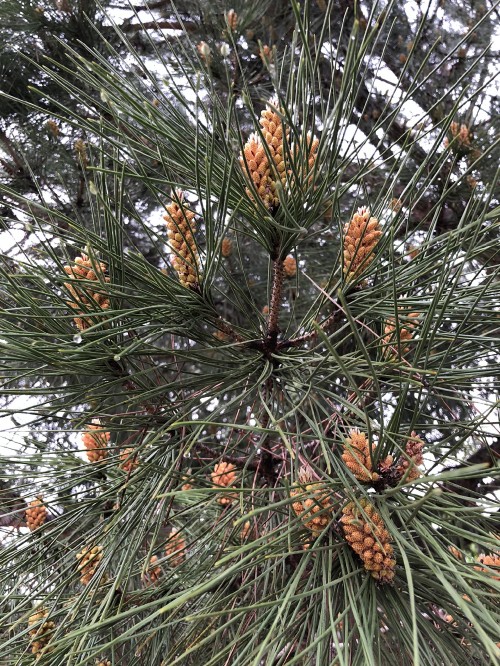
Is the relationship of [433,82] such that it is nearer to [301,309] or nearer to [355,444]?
[301,309]

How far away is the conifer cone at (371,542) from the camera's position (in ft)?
1.45

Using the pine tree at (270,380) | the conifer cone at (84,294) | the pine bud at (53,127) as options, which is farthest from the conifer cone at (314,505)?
the pine bud at (53,127)

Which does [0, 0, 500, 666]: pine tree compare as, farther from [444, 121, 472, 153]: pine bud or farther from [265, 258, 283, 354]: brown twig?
[444, 121, 472, 153]: pine bud

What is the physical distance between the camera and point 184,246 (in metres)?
0.56

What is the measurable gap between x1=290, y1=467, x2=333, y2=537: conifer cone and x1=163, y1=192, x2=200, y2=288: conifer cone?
22cm

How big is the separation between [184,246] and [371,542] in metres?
0.32

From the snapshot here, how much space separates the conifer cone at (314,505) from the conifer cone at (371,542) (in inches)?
0.8

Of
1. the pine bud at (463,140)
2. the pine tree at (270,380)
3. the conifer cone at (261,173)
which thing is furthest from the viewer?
the pine bud at (463,140)

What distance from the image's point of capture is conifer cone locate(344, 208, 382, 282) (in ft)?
1.89

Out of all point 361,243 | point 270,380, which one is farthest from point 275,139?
point 270,380

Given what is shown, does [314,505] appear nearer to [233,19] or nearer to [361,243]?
[361,243]

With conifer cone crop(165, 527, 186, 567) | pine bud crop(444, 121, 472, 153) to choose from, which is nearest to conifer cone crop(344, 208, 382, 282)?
conifer cone crop(165, 527, 186, 567)

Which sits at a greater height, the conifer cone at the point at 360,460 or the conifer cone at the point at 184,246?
the conifer cone at the point at 184,246

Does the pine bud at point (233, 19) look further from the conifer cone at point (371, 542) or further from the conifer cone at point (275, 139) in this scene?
the conifer cone at point (371, 542)
